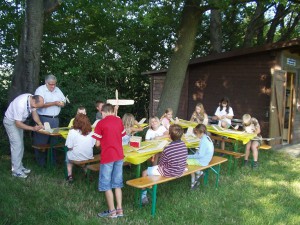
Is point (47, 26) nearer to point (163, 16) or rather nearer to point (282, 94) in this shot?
point (163, 16)

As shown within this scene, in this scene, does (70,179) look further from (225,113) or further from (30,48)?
(225,113)

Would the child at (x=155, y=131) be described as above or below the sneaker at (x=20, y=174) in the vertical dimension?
above

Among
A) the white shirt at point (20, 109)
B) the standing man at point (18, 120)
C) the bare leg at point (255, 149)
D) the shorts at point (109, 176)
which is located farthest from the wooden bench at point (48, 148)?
the bare leg at point (255, 149)

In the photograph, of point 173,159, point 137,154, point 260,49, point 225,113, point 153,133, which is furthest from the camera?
point 260,49

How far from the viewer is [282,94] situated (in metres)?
9.97

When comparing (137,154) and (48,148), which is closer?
(137,154)

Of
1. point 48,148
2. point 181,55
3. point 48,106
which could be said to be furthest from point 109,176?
point 181,55

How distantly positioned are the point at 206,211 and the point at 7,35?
28.1 ft

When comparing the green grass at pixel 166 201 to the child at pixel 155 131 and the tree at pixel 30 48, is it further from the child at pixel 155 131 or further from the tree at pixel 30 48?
the tree at pixel 30 48

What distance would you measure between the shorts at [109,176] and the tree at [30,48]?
389 centimetres

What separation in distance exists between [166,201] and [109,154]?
1.31m

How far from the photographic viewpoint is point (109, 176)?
4363 mm

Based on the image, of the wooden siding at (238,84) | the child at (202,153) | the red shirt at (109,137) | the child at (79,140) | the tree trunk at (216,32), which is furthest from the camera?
the tree trunk at (216,32)

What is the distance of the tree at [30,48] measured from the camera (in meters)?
7.36
